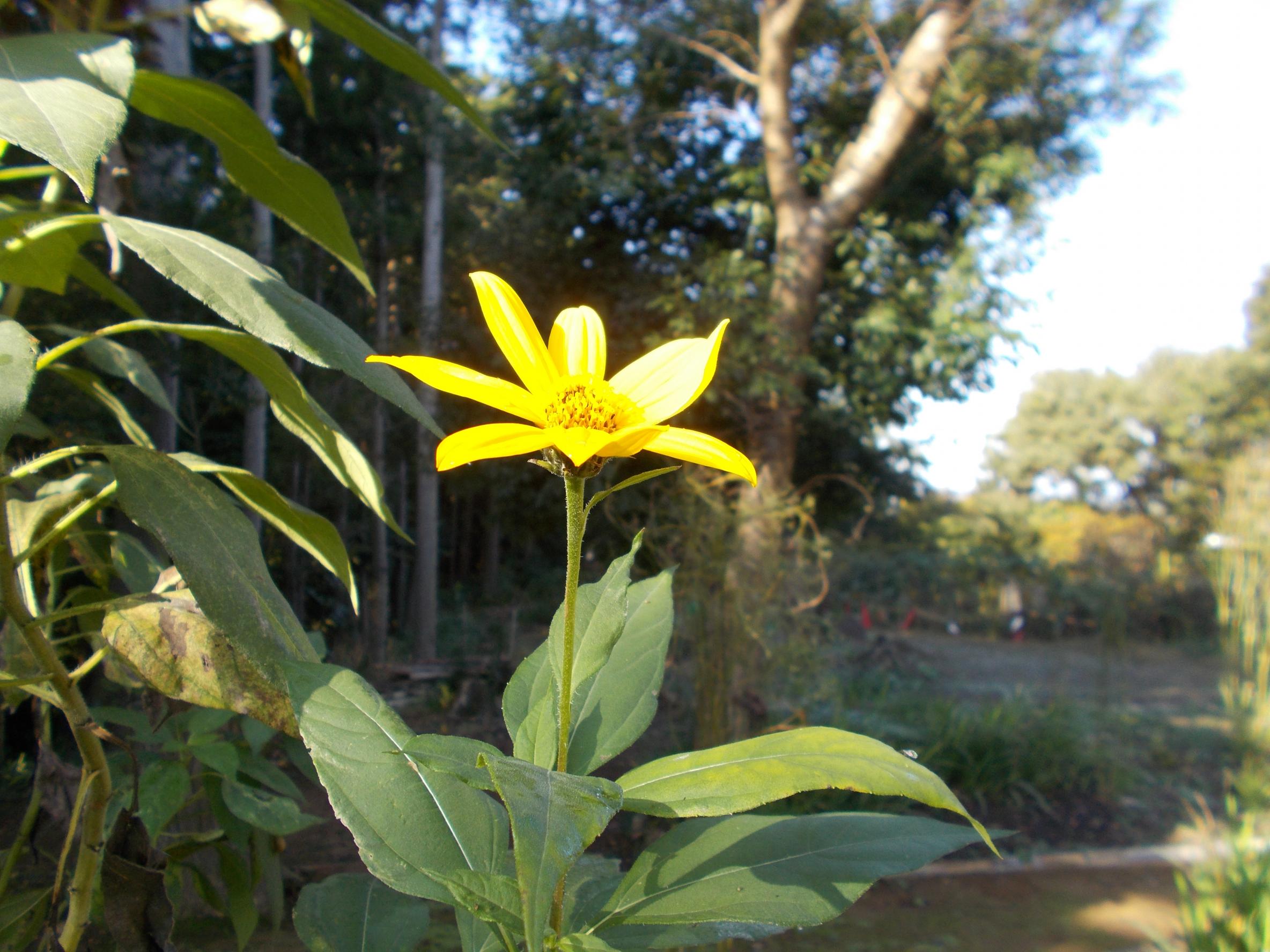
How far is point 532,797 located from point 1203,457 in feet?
96.1

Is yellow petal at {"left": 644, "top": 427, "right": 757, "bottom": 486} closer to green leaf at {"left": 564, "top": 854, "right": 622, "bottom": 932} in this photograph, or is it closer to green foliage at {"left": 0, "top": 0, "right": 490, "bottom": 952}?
green foliage at {"left": 0, "top": 0, "right": 490, "bottom": 952}

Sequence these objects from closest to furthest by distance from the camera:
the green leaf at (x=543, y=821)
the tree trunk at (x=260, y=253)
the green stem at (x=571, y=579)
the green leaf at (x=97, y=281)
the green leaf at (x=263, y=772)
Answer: the green leaf at (x=543, y=821), the green stem at (x=571, y=579), the green leaf at (x=97, y=281), the green leaf at (x=263, y=772), the tree trunk at (x=260, y=253)

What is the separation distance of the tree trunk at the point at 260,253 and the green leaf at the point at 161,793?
3.31 m

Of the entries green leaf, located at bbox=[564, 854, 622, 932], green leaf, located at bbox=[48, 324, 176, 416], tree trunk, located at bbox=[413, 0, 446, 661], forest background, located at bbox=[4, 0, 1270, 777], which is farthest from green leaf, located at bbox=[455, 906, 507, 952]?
tree trunk, located at bbox=[413, 0, 446, 661]

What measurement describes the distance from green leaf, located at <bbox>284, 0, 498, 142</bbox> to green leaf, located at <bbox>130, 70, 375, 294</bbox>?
125mm

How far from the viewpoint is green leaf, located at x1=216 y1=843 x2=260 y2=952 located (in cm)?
86

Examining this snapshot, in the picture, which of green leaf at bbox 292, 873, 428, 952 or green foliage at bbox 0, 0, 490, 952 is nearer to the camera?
green foliage at bbox 0, 0, 490, 952

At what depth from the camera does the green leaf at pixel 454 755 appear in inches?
17.0

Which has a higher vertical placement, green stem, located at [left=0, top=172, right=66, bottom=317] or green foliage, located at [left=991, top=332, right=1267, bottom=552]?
green foliage, located at [left=991, top=332, right=1267, bottom=552]

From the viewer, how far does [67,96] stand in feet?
1.74

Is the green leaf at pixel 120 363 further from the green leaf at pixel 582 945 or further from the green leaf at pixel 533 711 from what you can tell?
the green leaf at pixel 582 945

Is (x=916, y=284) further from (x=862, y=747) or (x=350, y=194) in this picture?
(x=862, y=747)

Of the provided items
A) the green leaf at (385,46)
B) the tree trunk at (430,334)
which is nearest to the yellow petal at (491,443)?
the green leaf at (385,46)

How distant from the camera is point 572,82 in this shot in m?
6.79
